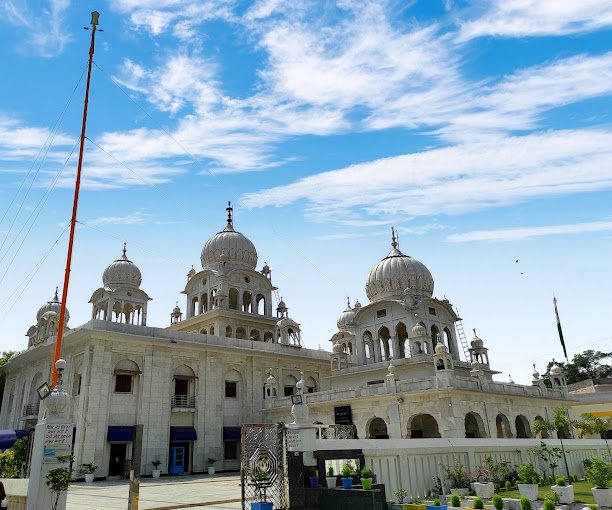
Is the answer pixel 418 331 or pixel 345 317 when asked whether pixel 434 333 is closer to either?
pixel 418 331

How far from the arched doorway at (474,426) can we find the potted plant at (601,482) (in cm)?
1688

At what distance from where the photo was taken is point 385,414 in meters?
30.9

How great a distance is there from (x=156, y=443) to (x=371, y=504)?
80.8 feet

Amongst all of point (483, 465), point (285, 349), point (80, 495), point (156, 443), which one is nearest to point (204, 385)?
point (156, 443)

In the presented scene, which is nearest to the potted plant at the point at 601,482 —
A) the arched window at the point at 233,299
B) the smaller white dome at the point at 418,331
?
the smaller white dome at the point at 418,331

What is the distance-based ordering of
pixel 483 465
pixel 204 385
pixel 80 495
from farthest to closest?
pixel 204 385
pixel 80 495
pixel 483 465

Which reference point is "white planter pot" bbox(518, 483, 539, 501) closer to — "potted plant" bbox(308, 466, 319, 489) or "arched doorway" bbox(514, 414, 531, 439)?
"potted plant" bbox(308, 466, 319, 489)

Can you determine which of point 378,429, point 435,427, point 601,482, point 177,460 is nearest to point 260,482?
point 601,482

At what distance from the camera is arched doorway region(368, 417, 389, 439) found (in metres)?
34.8

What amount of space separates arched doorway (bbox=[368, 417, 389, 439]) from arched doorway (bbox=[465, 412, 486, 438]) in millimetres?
5402

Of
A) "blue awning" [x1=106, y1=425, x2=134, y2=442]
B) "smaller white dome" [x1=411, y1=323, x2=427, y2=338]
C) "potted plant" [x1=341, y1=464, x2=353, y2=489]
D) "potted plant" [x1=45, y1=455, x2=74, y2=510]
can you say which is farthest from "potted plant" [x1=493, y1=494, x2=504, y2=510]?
"blue awning" [x1=106, y1=425, x2=134, y2=442]

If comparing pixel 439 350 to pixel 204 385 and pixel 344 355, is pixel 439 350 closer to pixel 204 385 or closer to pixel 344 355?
pixel 344 355

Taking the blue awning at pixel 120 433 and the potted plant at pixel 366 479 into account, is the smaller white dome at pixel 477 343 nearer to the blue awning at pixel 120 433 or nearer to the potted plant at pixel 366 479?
the blue awning at pixel 120 433

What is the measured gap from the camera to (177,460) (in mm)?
33344
